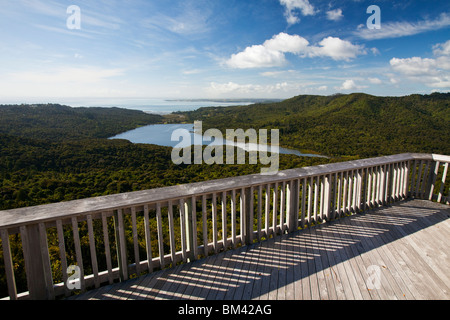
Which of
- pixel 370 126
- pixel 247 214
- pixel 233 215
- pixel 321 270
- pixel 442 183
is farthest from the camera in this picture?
pixel 370 126

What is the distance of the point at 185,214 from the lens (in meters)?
2.41

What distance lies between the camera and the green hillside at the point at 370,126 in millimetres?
35938

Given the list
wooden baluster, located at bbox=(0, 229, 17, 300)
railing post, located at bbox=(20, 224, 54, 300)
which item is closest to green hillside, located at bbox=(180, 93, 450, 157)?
railing post, located at bbox=(20, 224, 54, 300)

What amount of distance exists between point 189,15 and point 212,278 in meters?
11.9

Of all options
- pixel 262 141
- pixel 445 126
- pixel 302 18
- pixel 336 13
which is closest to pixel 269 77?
pixel 262 141

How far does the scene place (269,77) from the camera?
38.0 m

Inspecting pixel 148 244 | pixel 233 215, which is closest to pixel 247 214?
pixel 233 215

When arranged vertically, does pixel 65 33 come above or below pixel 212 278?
above

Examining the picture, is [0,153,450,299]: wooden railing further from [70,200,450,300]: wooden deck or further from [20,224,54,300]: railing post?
[70,200,450,300]: wooden deck

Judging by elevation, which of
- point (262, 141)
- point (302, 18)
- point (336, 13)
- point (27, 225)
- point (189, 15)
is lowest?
point (262, 141)

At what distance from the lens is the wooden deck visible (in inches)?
79.7

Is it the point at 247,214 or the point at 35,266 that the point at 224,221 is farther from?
the point at 35,266

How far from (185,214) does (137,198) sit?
20.0 inches
